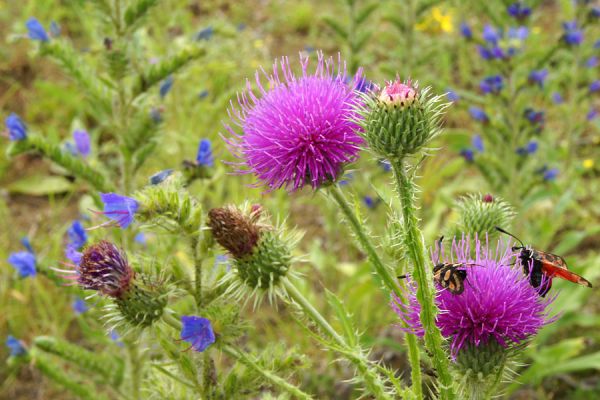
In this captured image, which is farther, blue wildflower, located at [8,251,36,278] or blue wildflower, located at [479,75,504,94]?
blue wildflower, located at [479,75,504,94]

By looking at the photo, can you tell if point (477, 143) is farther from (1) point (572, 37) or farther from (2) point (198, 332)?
(2) point (198, 332)

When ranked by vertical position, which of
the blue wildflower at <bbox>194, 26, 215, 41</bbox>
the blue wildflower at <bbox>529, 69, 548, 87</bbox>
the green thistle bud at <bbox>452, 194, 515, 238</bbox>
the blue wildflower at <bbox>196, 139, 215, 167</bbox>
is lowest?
the green thistle bud at <bbox>452, 194, 515, 238</bbox>

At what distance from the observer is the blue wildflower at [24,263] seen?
10.1 feet

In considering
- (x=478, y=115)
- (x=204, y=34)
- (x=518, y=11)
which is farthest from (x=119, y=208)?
(x=518, y=11)

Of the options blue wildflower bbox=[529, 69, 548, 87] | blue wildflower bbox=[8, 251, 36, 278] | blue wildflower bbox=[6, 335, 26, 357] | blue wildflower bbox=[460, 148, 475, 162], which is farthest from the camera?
blue wildflower bbox=[529, 69, 548, 87]

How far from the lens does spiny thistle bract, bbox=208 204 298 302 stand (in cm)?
198

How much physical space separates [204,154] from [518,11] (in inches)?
123

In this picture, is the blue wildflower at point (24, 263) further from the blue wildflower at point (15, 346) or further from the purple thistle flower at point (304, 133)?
the purple thistle flower at point (304, 133)

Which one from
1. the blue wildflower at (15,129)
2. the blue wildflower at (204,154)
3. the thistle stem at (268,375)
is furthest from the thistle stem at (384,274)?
the blue wildflower at (15,129)

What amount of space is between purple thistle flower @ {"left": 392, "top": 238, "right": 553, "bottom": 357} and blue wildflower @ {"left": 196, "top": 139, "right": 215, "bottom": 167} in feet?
4.22

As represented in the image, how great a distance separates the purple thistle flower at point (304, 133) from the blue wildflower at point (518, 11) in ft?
10.8

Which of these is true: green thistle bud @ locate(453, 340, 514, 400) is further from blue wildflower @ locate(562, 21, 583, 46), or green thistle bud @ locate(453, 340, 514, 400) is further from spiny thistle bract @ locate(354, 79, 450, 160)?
blue wildflower @ locate(562, 21, 583, 46)

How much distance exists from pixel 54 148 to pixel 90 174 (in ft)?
0.78

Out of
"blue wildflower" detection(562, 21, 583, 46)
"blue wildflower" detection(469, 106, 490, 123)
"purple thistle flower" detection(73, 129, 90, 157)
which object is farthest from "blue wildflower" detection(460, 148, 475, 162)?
"purple thistle flower" detection(73, 129, 90, 157)
